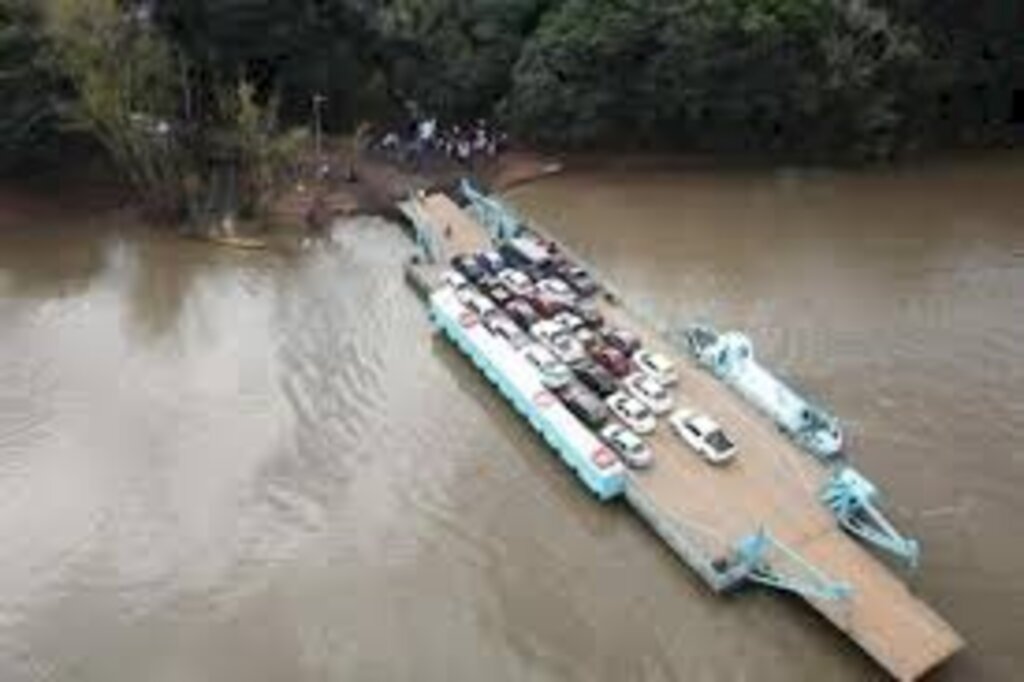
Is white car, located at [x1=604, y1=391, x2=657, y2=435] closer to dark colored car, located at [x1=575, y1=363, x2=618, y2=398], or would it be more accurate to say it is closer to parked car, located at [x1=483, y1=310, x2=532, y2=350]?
dark colored car, located at [x1=575, y1=363, x2=618, y2=398]

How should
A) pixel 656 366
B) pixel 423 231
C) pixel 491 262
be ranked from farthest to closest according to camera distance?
pixel 423 231
pixel 491 262
pixel 656 366

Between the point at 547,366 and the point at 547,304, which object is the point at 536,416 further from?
the point at 547,304

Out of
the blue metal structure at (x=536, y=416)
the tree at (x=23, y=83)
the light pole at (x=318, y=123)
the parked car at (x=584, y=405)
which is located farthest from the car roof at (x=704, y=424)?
the tree at (x=23, y=83)

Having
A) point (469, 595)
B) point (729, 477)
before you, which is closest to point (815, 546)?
point (729, 477)

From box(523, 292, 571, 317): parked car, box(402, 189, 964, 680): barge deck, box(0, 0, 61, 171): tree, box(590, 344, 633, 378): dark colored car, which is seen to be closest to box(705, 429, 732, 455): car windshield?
box(402, 189, 964, 680): barge deck

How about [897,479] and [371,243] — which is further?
[371,243]

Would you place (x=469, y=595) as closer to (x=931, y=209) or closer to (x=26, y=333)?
(x=26, y=333)

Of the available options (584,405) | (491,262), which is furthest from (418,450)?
(491,262)
